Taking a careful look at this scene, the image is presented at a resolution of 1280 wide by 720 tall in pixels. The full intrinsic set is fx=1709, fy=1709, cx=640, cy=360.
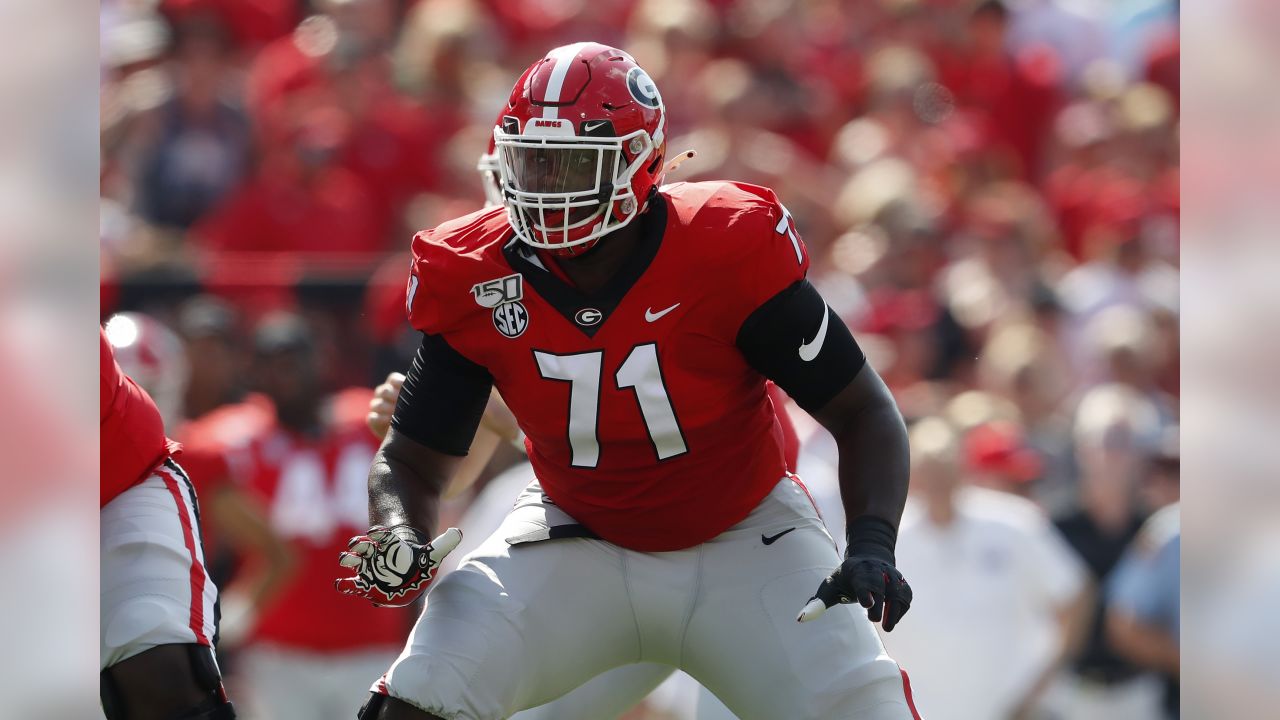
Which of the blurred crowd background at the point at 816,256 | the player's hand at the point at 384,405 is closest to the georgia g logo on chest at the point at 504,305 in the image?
the player's hand at the point at 384,405

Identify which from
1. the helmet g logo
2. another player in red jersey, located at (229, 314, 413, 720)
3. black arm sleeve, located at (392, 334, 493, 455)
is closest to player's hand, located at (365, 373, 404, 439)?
black arm sleeve, located at (392, 334, 493, 455)

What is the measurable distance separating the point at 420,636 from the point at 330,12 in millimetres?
6016

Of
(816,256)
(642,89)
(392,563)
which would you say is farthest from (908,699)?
(816,256)

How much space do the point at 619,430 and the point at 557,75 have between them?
687mm

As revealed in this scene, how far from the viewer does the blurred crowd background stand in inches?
246

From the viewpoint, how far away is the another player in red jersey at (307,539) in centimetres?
636

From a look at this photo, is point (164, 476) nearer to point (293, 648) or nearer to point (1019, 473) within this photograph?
point (293, 648)

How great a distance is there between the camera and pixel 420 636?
3.15 metres

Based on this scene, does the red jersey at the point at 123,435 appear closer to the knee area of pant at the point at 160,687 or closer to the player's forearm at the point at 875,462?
the knee area of pant at the point at 160,687

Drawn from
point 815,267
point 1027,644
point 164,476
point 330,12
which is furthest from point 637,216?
point 330,12

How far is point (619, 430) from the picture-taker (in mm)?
3268

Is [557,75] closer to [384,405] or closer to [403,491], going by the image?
[403,491]

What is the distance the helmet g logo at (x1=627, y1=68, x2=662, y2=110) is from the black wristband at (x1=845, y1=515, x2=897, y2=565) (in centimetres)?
90

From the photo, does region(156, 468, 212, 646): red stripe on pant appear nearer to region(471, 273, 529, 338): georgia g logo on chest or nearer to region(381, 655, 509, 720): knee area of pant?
region(381, 655, 509, 720): knee area of pant
